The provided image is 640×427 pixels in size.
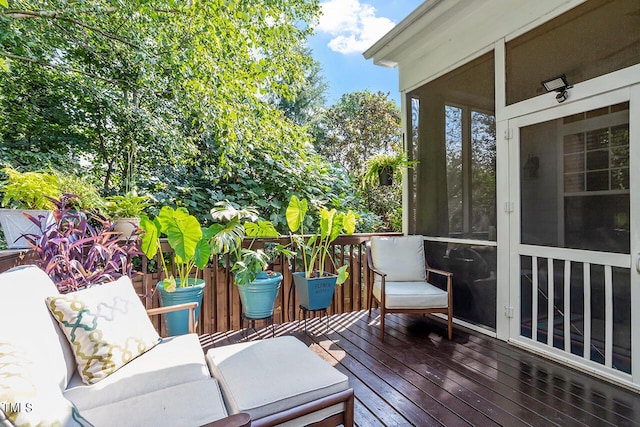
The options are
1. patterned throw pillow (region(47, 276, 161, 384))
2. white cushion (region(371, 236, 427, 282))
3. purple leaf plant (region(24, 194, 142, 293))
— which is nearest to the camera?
patterned throw pillow (region(47, 276, 161, 384))

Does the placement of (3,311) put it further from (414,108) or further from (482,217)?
(414,108)

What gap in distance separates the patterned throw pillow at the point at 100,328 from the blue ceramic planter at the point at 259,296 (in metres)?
1.29

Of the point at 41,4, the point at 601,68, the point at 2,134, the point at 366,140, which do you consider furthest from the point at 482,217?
the point at 2,134

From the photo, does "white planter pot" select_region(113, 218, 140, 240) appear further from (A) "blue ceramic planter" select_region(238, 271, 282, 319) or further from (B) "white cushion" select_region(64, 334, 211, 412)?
(B) "white cushion" select_region(64, 334, 211, 412)

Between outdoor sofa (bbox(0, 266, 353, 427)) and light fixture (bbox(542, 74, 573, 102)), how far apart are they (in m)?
2.70

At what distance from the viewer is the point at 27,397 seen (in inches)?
32.8

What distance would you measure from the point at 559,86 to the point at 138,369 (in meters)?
3.45

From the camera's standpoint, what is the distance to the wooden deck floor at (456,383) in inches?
75.3

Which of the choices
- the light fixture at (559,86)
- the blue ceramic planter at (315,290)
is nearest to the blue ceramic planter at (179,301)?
the blue ceramic planter at (315,290)

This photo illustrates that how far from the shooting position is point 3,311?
1.17m

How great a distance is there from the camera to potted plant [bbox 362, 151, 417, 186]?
3.82 m

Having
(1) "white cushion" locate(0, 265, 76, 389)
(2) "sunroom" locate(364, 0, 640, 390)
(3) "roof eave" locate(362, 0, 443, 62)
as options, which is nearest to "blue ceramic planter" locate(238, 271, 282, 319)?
(1) "white cushion" locate(0, 265, 76, 389)

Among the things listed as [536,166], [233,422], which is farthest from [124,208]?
[536,166]

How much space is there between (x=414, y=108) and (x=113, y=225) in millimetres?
3559
